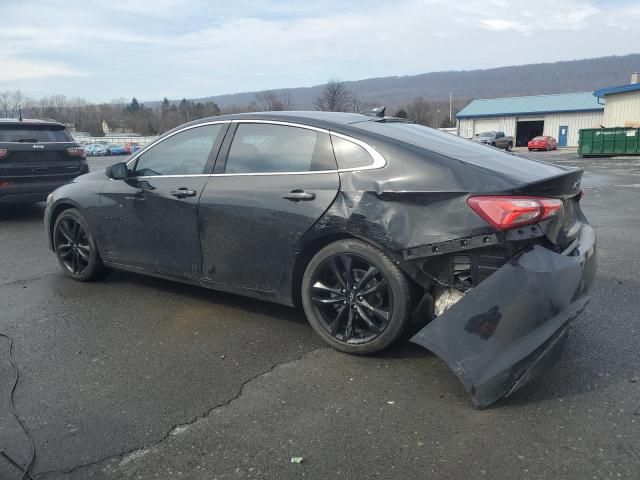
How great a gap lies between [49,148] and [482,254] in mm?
8133

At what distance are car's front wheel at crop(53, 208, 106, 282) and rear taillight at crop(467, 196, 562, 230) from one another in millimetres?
3690

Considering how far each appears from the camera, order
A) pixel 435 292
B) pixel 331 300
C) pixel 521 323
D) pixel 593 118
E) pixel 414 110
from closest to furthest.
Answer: pixel 521 323, pixel 435 292, pixel 331 300, pixel 593 118, pixel 414 110

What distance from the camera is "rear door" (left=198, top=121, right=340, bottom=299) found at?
3682mm

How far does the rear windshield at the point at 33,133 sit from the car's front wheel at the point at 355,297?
23.3 feet

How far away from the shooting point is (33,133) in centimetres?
894

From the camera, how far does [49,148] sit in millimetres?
8984

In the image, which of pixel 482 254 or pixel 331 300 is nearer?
pixel 482 254

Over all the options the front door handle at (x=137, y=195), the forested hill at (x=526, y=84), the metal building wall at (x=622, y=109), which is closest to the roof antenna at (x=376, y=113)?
the front door handle at (x=137, y=195)

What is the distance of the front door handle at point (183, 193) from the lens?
423cm

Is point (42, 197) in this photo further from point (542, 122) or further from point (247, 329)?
point (542, 122)

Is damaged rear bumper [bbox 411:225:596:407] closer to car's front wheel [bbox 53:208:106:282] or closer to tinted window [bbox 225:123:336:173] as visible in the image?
tinted window [bbox 225:123:336:173]

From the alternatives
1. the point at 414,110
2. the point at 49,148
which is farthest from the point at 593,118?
the point at 49,148

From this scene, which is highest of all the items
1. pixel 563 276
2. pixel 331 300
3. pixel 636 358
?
pixel 563 276

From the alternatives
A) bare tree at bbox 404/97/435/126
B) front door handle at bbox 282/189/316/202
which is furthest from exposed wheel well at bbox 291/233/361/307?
bare tree at bbox 404/97/435/126
